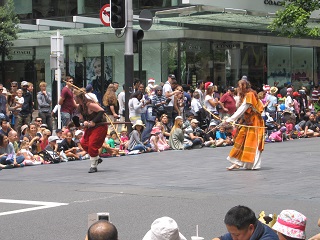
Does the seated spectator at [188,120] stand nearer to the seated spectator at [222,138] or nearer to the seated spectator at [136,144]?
the seated spectator at [222,138]

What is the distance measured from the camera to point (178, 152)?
20594 millimetres

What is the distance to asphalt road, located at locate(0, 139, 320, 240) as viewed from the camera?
10.3m

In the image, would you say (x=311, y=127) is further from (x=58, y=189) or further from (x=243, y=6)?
(x=58, y=189)

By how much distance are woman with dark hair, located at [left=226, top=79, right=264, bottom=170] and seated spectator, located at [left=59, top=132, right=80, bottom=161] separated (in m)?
4.56

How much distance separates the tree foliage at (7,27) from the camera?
1344 inches

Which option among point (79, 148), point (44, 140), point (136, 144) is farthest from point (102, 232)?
point (136, 144)

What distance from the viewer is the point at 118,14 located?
21016mm

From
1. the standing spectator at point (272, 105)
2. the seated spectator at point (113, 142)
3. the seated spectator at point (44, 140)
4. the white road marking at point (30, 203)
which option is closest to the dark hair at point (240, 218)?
the white road marking at point (30, 203)

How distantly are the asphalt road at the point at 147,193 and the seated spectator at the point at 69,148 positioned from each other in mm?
564

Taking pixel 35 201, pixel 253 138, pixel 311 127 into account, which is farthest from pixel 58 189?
pixel 311 127

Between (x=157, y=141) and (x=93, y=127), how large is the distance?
5.27 meters

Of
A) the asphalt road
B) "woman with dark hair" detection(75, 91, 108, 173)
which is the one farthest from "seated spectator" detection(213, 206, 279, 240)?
"woman with dark hair" detection(75, 91, 108, 173)

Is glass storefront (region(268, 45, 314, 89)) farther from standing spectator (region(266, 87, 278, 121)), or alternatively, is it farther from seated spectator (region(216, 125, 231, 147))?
seated spectator (region(216, 125, 231, 147))

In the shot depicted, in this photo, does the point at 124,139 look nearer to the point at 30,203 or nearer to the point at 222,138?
the point at 222,138
